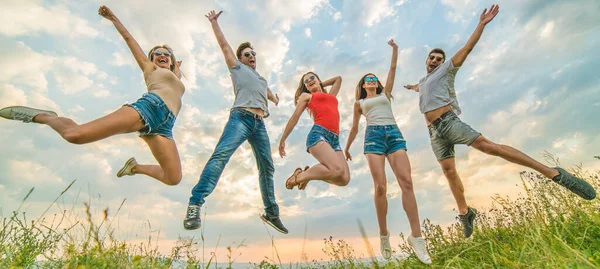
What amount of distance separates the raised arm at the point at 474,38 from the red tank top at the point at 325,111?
2200 mm

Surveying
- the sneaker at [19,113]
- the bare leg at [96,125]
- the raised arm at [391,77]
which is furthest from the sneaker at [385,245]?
the sneaker at [19,113]

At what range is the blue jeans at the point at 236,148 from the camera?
5.38m

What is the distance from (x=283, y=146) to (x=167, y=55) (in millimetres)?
2355

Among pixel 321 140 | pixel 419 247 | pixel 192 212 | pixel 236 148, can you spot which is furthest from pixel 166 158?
pixel 419 247

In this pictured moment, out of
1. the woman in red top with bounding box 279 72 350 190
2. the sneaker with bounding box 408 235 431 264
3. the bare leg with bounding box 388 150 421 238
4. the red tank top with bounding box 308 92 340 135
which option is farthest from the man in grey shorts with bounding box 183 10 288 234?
→ the sneaker with bounding box 408 235 431 264

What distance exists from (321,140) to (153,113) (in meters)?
2.58

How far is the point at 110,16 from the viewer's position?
525 centimetres

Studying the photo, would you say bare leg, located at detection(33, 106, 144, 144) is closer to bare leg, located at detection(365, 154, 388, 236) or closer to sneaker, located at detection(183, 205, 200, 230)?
sneaker, located at detection(183, 205, 200, 230)

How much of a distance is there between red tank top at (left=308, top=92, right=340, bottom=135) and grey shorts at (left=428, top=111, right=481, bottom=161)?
5.65 ft

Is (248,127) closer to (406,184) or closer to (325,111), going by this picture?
(325,111)

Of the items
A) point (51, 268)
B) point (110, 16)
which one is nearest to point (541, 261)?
point (51, 268)

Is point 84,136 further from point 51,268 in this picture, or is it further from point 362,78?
point 362,78

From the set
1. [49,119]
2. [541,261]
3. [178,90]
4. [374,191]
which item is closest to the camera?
[541,261]

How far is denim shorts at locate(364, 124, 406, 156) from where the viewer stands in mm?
5578
